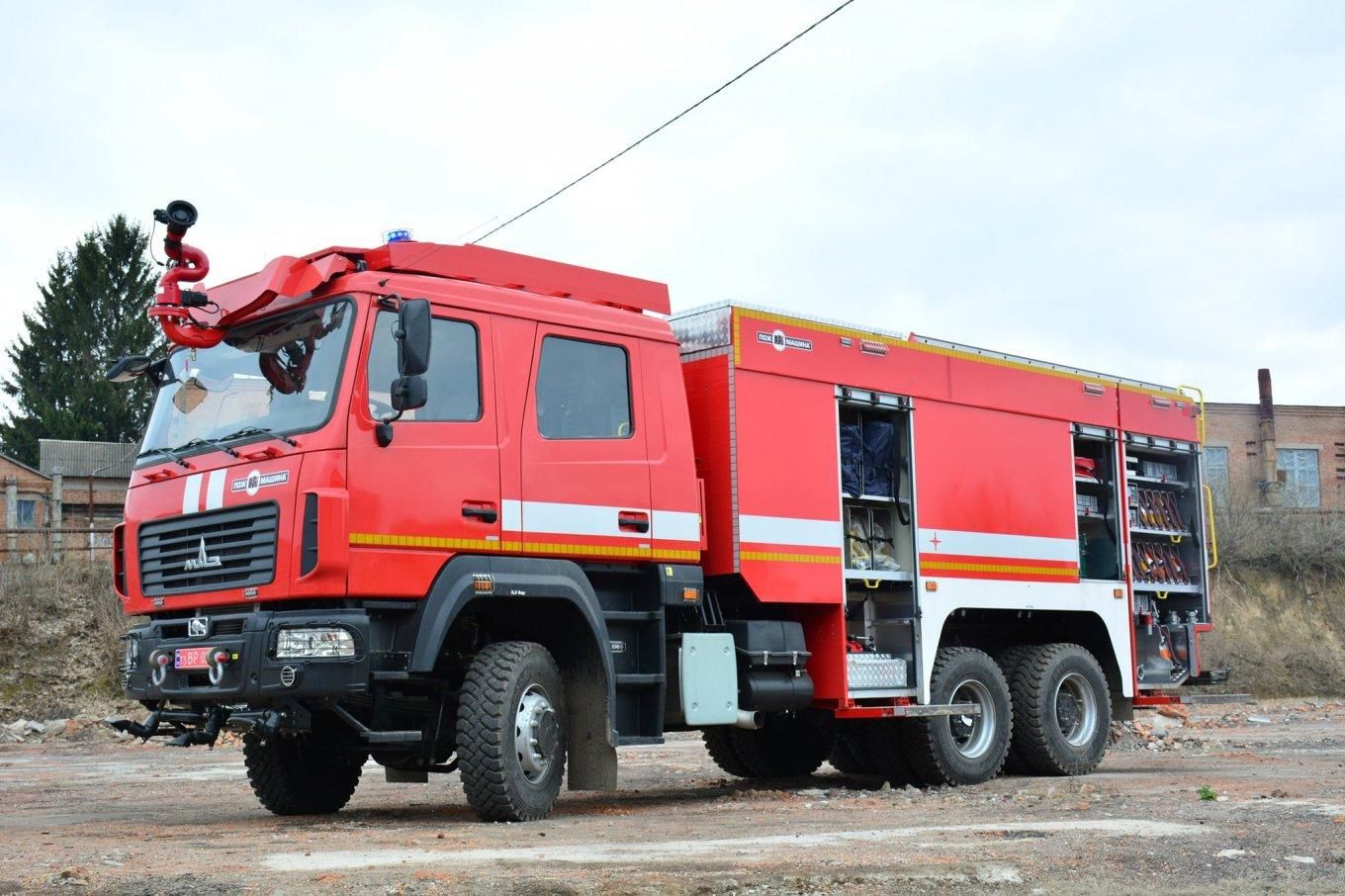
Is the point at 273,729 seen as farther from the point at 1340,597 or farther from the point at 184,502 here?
the point at 1340,597

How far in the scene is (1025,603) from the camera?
12695 mm

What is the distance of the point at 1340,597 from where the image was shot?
125 ft

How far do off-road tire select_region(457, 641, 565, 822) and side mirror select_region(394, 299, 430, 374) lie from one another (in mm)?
1782

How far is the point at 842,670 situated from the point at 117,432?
152ft

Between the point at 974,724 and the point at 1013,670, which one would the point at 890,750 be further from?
the point at 1013,670

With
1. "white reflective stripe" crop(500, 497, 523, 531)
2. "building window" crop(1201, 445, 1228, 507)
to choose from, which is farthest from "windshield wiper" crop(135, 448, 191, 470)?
"building window" crop(1201, 445, 1228, 507)

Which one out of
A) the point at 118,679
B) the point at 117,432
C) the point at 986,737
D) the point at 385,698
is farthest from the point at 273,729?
the point at 117,432

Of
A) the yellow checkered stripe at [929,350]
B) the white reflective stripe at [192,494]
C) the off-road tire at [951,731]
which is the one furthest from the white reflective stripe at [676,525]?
the off-road tire at [951,731]

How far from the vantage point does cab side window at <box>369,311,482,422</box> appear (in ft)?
27.4

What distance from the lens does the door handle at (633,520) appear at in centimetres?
939

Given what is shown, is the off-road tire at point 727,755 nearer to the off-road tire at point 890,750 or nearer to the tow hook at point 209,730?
the off-road tire at point 890,750

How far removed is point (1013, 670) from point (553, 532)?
5603 millimetres

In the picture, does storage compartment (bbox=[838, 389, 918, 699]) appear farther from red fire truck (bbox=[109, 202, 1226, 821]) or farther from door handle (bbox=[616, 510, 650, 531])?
door handle (bbox=[616, 510, 650, 531])

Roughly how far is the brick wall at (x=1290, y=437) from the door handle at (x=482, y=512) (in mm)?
Answer: 47748
